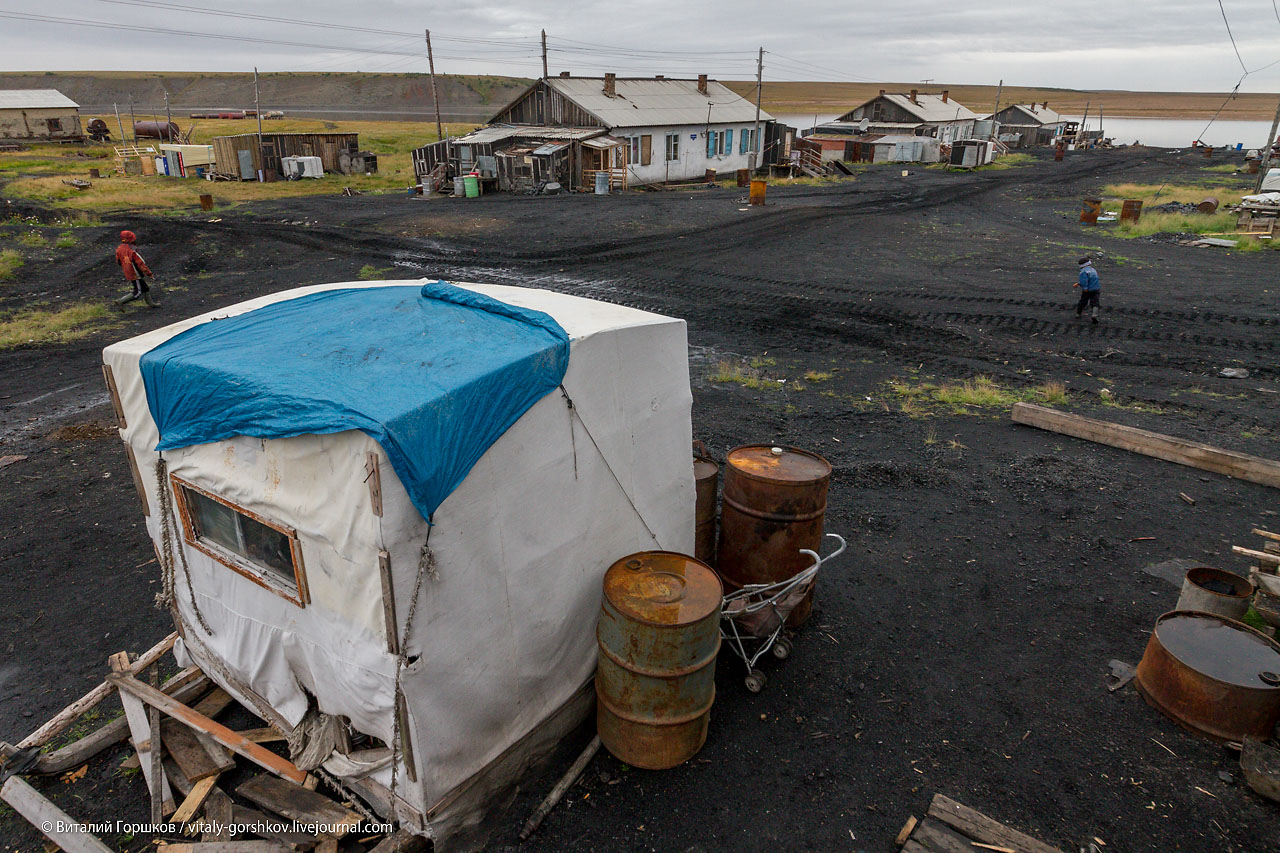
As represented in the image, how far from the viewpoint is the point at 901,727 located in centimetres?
506

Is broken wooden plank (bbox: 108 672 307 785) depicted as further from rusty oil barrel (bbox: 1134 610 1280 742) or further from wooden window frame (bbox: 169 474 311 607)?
rusty oil barrel (bbox: 1134 610 1280 742)

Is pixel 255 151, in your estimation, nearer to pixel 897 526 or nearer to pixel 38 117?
pixel 38 117

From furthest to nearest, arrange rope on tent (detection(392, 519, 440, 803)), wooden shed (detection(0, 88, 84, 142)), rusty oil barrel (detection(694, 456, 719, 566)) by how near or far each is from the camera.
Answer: wooden shed (detection(0, 88, 84, 142))
rusty oil barrel (detection(694, 456, 719, 566))
rope on tent (detection(392, 519, 440, 803))

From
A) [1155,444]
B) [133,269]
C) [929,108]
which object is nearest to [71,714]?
[1155,444]

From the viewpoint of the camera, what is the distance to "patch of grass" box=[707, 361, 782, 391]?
11.4 meters

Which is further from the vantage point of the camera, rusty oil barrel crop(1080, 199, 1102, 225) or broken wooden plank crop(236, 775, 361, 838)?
rusty oil barrel crop(1080, 199, 1102, 225)

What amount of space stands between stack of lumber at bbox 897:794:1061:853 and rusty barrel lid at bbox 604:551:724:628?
1.75 meters

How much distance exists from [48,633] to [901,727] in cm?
711

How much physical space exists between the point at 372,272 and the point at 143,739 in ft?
49.3

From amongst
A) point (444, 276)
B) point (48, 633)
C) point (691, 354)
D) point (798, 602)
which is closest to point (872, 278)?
point (691, 354)

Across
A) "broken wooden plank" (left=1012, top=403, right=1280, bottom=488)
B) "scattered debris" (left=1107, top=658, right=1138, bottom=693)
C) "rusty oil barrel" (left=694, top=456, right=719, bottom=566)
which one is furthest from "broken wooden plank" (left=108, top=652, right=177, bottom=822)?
"broken wooden plank" (left=1012, top=403, right=1280, bottom=488)

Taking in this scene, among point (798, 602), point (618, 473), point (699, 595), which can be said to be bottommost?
point (798, 602)

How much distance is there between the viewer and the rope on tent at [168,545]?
4.59 meters

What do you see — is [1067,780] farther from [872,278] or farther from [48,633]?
[872,278]
